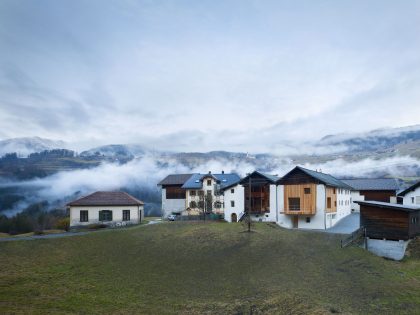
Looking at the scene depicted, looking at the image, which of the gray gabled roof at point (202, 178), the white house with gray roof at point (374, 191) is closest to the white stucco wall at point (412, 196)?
the white house with gray roof at point (374, 191)

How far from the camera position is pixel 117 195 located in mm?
60656

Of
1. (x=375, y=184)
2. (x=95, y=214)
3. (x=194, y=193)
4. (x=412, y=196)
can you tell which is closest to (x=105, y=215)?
(x=95, y=214)

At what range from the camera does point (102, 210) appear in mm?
57438

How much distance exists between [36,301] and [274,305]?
15927 mm

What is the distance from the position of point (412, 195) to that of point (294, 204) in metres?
20.1

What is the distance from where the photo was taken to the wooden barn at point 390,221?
4069 centimetres

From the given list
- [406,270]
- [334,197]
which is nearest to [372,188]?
[334,197]

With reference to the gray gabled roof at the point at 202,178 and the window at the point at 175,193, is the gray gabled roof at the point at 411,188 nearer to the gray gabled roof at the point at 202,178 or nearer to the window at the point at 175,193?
the gray gabled roof at the point at 202,178

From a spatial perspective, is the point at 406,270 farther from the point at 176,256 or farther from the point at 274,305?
the point at 176,256

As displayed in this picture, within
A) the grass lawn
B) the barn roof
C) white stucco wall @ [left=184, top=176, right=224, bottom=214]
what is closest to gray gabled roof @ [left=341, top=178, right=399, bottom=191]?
white stucco wall @ [left=184, top=176, right=224, bottom=214]

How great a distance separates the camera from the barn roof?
57.1 metres

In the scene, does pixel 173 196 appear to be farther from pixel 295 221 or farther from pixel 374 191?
pixel 374 191

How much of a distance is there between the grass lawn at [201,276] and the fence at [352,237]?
906 mm

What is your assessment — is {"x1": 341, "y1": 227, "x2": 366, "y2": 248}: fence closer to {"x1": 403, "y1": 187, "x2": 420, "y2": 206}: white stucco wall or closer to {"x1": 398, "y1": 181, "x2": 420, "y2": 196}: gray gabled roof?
{"x1": 403, "y1": 187, "x2": 420, "y2": 206}: white stucco wall
